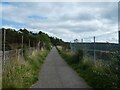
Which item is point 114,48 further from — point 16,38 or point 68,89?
point 16,38

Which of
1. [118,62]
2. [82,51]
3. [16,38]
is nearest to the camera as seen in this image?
[118,62]

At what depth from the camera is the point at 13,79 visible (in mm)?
9664

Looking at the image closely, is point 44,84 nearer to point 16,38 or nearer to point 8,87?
point 8,87

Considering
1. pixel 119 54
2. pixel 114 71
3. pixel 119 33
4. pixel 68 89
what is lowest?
pixel 68 89

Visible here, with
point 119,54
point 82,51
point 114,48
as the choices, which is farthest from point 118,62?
point 82,51

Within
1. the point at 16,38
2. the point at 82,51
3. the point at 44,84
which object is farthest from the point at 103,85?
the point at 16,38

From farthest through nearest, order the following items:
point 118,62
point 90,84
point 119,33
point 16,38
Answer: point 16,38, point 90,84, point 119,33, point 118,62

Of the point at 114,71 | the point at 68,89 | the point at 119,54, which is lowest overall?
the point at 68,89

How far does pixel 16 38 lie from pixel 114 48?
48.9ft

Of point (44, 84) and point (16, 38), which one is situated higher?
point (16, 38)

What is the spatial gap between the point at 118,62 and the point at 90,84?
256 centimetres

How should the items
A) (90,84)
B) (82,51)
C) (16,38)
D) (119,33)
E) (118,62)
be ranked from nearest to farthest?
(118,62) < (119,33) < (90,84) < (82,51) < (16,38)

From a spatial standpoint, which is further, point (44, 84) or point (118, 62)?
point (44, 84)

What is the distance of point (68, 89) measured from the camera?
10.0 metres
